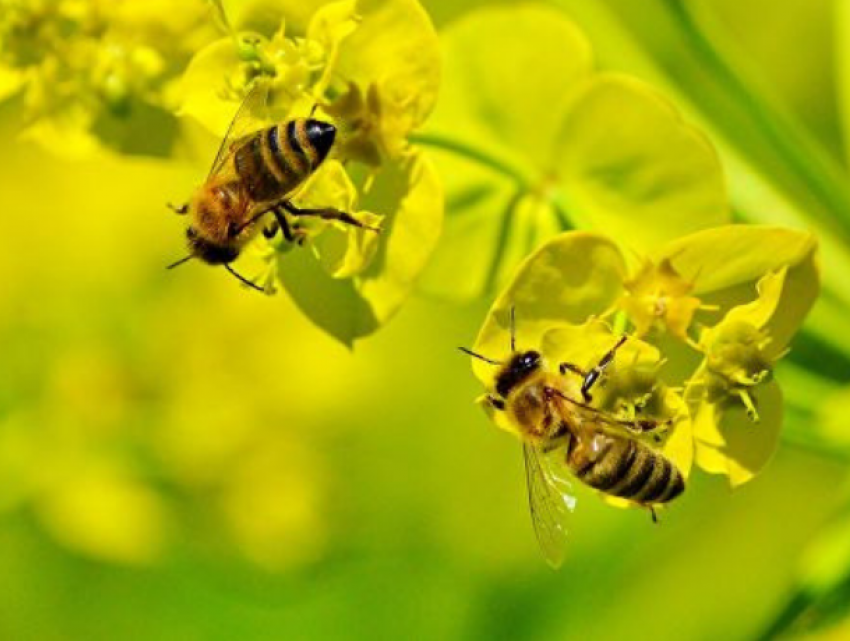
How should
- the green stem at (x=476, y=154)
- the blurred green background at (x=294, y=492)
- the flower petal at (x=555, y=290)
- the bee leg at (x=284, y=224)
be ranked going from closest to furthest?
the flower petal at (x=555, y=290) < the bee leg at (x=284, y=224) < the green stem at (x=476, y=154) < the blurred green background at (x=294, y=492)

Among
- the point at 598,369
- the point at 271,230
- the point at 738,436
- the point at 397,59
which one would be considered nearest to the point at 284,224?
the point at 271,230

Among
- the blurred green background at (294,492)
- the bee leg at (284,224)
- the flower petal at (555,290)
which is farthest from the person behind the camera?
the blurred green background at (294,492)

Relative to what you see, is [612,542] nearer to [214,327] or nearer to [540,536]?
[214,327]

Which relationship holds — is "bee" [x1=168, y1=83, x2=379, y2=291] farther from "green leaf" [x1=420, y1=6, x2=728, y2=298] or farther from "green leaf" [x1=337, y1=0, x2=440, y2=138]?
"green leaf" [x1=420, y1=6, x2=728, y2=298]

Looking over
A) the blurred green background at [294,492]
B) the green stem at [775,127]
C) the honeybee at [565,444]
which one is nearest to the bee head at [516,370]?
the honeybee at [565,444]

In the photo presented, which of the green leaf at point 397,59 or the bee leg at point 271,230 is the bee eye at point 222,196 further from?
the green leaf at point 397,59
